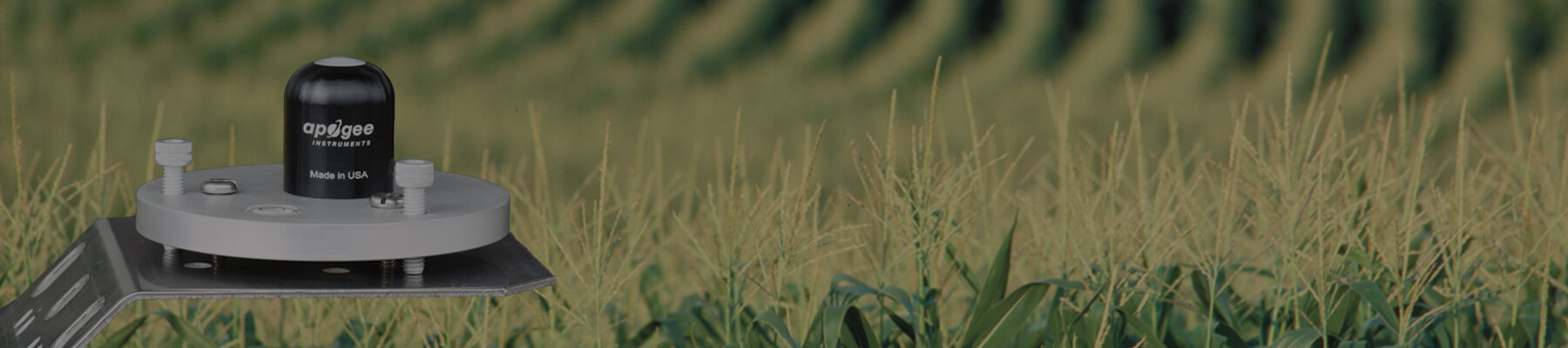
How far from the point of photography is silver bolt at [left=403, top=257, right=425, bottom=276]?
4.48 feet

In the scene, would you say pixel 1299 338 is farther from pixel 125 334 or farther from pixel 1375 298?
pixel 125 334

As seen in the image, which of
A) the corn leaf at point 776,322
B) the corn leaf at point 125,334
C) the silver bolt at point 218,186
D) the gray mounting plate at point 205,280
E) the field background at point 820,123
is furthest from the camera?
the field background at point 820,123

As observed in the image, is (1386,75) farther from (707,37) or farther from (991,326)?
(991,326)

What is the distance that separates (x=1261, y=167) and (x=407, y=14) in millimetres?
1847

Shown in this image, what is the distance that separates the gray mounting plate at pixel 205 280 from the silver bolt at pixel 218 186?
0.06 meters

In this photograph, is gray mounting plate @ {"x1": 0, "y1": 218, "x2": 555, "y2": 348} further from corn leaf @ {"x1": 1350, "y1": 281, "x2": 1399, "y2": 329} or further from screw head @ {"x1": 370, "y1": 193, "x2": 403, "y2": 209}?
corn leaf @ {"x1": 1350, "y1": 281, "x2": 1399, "y2": 329}

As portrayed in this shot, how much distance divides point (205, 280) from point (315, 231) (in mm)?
118

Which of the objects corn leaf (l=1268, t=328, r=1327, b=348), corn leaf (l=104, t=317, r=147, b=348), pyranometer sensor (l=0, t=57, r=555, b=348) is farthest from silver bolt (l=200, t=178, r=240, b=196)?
corn leaf (l=1268, t=328, r=1327, b=348)

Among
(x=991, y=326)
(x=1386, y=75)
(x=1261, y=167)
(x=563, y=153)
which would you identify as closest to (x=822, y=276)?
(x=991, y=326)

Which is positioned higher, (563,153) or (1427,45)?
(1427,45)

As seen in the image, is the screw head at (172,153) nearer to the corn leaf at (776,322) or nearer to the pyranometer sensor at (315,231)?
the pyranometer sensor at (315,231)

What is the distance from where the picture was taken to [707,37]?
334 cm

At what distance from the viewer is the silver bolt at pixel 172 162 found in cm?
139

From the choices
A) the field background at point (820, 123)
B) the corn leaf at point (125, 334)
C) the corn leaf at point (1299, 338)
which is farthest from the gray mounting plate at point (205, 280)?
the corn leaf at point (1299, 338)
